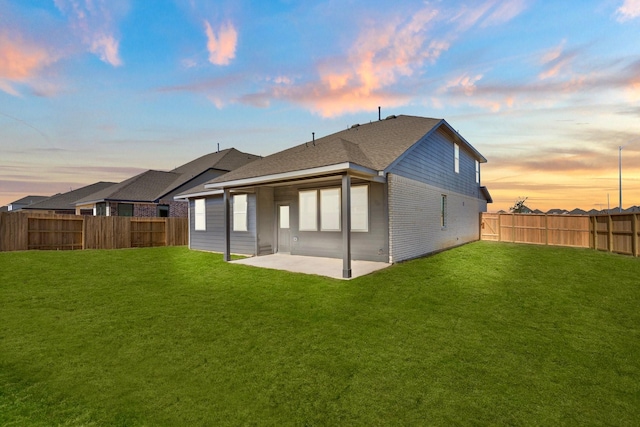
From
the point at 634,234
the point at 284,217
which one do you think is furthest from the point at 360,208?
the point at 634,234

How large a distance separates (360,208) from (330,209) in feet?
4.79

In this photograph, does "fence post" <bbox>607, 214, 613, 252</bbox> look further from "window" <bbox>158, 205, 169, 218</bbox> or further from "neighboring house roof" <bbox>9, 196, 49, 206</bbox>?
"neighboring house roof" <bbox>9, 196, 49, 206</bbox>

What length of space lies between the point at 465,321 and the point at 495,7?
10543 millimetres

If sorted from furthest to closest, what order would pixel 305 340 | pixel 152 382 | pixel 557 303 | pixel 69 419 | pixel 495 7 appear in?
1. pixel 495 7
2. pixel 557 303
3. pixel 305 340
4. pixel 152 382
5. pixel 69 419

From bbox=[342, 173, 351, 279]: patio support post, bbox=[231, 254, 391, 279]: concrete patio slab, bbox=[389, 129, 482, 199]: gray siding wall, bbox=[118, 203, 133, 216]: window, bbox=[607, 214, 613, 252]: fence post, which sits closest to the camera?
bbox=[342, 173, 351, 279]: patio support post

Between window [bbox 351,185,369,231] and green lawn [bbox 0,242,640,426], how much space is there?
115 inches

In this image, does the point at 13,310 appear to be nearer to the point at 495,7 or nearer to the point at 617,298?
the point at 617,298

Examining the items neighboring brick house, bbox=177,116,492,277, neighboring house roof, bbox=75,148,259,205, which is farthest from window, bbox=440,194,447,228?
neighboring house roof, bbox=75,148,259,205

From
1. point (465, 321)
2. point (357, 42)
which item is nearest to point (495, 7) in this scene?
point (357, 42)

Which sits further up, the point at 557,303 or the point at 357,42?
the point at 357,42

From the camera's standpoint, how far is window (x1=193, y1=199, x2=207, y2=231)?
18.0 meters

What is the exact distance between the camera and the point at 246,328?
6059mm

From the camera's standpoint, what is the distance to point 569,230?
60.3 feet

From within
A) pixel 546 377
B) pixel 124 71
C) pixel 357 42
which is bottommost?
pixel 546 377
